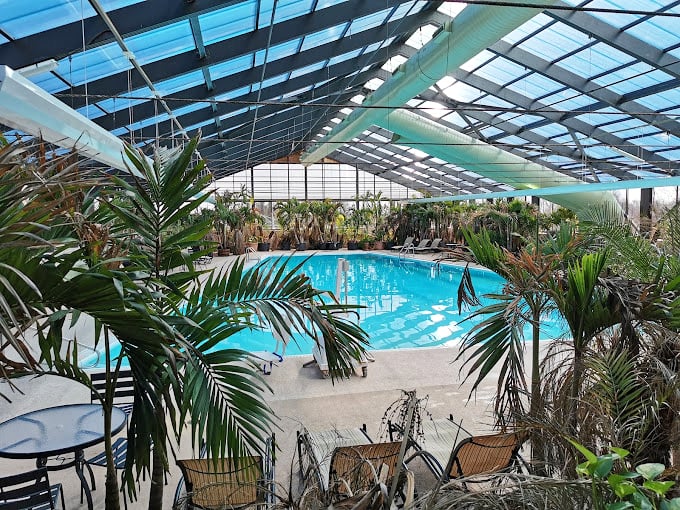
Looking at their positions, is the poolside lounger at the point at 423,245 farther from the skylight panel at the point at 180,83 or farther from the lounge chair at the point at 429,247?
the skylight panel at the point at 180,83

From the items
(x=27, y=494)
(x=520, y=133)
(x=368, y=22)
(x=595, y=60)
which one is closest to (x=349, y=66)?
(x=368, y=22)

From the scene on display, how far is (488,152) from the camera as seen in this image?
13.7 m

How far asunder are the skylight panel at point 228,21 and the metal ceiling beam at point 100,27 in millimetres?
968

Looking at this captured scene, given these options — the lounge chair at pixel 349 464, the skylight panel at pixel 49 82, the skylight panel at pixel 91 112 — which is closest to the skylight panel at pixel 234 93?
the skylight panel at pixel 91 112

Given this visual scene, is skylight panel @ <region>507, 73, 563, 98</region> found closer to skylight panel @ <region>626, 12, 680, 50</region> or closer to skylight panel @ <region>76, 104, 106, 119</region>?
skylight panel @ <region>626, 12, 680, 50</region>

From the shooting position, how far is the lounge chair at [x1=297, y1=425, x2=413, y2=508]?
1.32 meters

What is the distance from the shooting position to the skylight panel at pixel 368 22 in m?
8.27

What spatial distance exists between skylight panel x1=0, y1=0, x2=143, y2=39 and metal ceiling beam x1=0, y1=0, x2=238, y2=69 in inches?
2.4

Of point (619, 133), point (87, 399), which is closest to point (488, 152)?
point (619, 133)

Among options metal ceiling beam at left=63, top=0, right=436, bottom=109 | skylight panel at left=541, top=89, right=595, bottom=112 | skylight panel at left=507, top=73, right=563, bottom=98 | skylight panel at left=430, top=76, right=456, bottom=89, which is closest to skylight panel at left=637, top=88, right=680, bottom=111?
skylight panel at left=541, top=89, right=595, bottom=112

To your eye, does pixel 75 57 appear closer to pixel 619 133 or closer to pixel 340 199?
pixel 619 133

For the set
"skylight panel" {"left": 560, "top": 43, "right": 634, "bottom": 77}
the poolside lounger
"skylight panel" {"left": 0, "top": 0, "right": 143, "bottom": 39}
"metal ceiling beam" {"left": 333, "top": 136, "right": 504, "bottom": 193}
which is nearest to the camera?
"skylight panel" {"left": 0, "top": 0, "right": 143, "bottom": 39}

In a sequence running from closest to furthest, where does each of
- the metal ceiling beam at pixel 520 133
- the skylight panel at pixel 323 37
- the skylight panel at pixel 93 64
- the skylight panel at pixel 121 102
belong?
the skylight panel at pixel 93 64 → the skylight panel at pixel 121 102 → the skylight panel at pixel 323 37 → the metal ceiling beam at pixel 520 133

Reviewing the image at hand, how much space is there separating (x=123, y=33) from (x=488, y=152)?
10.5 metres
